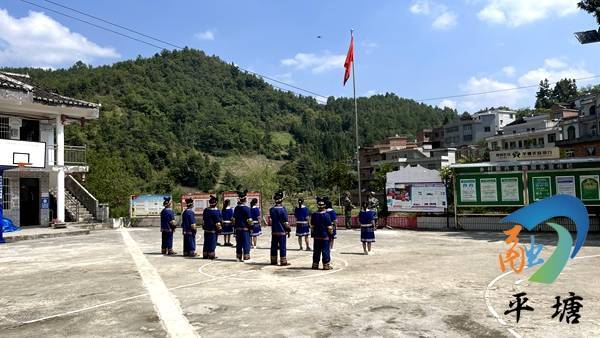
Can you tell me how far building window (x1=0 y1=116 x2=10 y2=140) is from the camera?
26.0 meters

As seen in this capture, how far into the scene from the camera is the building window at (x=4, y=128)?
26.0m

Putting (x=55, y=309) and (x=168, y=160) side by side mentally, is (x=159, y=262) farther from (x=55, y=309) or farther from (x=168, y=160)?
(x=168, y=160)

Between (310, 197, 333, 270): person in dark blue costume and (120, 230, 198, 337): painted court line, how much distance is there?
3.84 m

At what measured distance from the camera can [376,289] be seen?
368 inches

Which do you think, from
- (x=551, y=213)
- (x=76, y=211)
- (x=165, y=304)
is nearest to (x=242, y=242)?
(x=165, y=304)

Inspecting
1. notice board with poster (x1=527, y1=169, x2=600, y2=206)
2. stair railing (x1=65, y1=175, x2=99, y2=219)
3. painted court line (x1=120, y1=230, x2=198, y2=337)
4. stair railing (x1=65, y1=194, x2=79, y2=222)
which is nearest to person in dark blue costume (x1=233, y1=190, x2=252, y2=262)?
painted court line (x1=120, y1=230, x2=198, y2=337)

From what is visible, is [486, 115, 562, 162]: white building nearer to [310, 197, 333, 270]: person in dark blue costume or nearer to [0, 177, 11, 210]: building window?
[310, 197, 333, 270]: person in dark blue costume

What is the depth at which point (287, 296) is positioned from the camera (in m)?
8.91

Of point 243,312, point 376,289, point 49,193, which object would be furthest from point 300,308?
point 49,193

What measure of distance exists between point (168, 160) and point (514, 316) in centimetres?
11302

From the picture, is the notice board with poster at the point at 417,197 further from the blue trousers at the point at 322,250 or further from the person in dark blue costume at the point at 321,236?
the blue trousers at the point at 322,250

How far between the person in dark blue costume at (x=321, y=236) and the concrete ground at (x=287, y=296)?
0.53 metres

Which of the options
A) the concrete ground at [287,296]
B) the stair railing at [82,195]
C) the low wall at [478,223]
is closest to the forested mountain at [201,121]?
the stair railing at [82,195]

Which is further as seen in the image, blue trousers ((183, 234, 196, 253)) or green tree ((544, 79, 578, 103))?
green tree ((544, 79, 578, 103))
